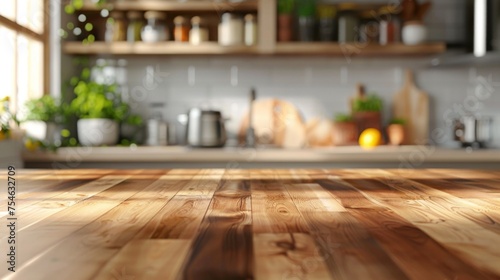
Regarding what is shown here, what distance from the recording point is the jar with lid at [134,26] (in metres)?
3.49

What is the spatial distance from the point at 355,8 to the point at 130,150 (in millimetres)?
1654

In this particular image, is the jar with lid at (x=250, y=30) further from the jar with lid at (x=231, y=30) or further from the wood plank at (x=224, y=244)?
the wood plank at (x=224, y=244)

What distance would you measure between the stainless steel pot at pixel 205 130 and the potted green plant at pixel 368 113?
91 cm

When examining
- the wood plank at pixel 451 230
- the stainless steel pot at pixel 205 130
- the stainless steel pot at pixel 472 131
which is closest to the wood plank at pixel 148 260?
the wood plank at pixel 451 230

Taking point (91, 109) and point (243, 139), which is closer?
point (91, 109)

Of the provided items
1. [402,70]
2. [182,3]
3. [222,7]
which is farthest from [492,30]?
[182,3]

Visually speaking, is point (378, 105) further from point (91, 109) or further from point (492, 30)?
point (91, 109)

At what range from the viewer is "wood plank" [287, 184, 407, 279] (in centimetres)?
58

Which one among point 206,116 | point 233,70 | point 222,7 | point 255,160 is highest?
point 222,7

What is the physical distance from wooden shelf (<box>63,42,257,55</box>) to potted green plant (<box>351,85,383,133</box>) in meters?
0.75

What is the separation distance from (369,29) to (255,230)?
296 centimetres

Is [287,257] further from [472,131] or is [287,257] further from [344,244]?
[472,131]

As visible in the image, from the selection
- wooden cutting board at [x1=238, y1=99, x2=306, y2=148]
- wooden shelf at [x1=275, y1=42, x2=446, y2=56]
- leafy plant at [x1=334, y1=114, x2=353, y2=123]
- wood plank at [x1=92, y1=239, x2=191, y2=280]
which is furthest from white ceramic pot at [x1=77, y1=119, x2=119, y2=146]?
wood plank at [x1=92, y1=239, x2=191, y2=280]

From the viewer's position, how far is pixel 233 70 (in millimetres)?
3641
